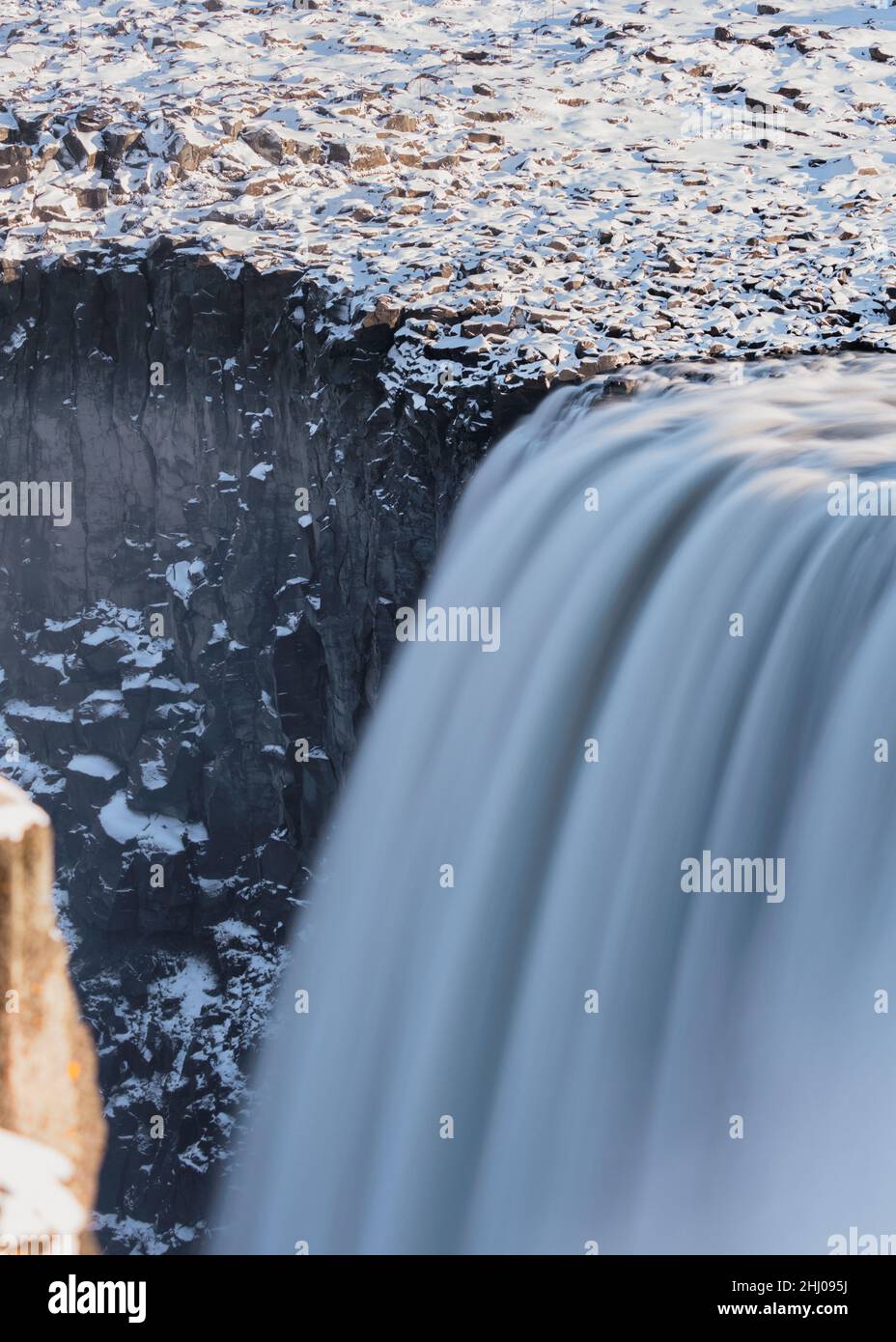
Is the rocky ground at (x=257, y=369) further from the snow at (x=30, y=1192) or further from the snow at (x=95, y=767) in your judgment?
the snow at (x=30, y=1192)

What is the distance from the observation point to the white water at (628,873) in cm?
562

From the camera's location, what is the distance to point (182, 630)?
43.3 ft

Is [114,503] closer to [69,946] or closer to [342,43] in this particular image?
[69,946]

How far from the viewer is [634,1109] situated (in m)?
6.38

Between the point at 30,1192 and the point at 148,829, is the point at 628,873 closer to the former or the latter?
the point at 30,1192

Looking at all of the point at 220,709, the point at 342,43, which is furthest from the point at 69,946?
the point at 342,43

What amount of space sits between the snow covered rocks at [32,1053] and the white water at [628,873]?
2.90 meters

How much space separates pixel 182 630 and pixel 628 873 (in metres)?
7.41
